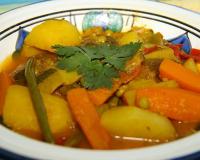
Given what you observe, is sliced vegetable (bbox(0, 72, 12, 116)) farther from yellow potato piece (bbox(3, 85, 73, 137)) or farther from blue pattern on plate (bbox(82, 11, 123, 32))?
blue pattern on plate (bbox(82, 11, 123, 32))

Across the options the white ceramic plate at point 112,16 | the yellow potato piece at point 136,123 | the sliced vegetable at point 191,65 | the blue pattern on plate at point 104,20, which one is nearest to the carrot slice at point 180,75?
the sliced vegetable at point 191,65

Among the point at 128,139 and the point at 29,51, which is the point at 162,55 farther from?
the point at 29,51

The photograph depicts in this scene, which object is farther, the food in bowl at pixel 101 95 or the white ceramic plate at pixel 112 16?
the white ceramic plate at pixel 112 16

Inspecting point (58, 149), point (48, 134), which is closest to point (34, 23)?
point (48, 134)

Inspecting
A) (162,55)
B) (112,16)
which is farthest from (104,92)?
(112,16)

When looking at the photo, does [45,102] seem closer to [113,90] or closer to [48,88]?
[48,88]

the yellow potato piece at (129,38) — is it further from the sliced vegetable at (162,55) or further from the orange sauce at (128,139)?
the orange sauce at (128,139)

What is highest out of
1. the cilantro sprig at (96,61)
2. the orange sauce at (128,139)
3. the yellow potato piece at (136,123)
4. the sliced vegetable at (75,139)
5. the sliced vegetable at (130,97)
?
the cilantro sprig at (96,61)
